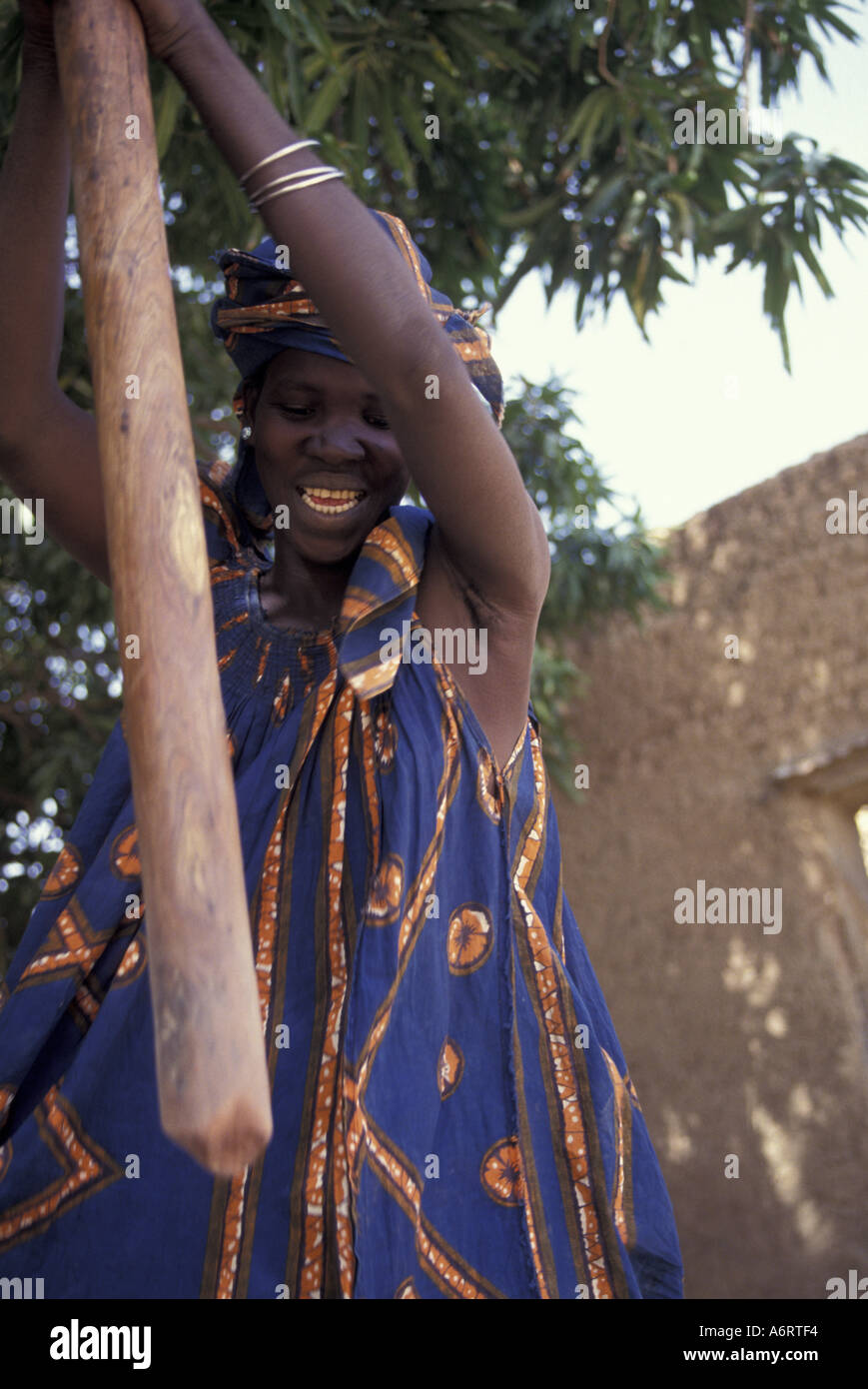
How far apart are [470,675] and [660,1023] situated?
17.8ft

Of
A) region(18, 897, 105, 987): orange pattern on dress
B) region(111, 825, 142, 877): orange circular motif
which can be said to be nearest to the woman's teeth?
region(111, 825, 142, 877): orange circular motif

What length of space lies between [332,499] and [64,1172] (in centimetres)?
91

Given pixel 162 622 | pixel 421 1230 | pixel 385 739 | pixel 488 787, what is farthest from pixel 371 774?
pixel 162 622

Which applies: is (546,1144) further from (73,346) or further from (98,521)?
(73,346)

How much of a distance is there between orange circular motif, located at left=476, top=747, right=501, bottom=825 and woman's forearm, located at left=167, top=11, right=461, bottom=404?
1.63 feet

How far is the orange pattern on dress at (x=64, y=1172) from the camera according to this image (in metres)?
1.55

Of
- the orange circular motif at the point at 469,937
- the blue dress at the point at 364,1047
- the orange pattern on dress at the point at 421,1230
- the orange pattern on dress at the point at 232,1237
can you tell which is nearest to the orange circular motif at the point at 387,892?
the blue dress at the point at 364,1047

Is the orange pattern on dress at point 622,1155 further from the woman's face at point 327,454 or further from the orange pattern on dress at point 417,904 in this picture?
the woman's face at point 327,454

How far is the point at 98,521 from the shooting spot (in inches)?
76.1

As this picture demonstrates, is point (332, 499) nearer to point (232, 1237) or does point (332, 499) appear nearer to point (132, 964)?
point (132, 964)

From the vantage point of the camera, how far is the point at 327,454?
1822mm

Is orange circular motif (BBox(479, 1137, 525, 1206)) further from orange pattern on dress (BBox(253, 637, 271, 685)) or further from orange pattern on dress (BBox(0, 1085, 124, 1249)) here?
orange pattern on dress (BBox(253, 637, 271, 685))

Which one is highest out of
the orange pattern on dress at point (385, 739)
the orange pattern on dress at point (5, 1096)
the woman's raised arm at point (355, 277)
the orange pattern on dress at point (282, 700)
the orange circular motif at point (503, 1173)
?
the woman's raised arm at point (355, 277)

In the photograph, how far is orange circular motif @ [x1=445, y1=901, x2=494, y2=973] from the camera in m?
1.63
